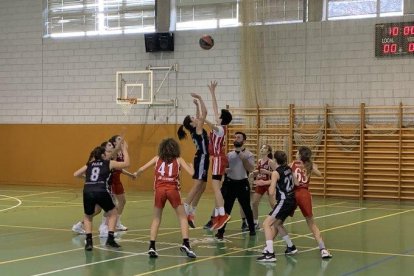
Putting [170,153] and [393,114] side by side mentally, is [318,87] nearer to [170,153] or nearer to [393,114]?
[393,114]

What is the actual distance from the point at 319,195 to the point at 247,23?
5.70m

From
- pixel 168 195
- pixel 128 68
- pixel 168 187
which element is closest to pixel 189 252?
pixel 168 195

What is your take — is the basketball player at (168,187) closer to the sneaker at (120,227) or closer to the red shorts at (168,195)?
the red shorts at (168,195)

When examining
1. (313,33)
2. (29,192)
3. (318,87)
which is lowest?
(29,192)

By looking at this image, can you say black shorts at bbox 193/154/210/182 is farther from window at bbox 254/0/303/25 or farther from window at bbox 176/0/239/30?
window at bbox 176/0/239/30

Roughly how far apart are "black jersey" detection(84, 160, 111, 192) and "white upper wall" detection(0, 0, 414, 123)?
11.4 m

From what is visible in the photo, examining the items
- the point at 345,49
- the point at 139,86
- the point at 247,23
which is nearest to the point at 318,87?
the point at 345,49

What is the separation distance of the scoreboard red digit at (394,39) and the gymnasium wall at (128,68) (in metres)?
0.20

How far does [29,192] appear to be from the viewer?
852 inches

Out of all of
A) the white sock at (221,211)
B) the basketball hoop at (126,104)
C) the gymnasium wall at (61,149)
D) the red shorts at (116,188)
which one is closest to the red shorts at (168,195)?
the white sock at (221,211)

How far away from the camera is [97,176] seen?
10.1m

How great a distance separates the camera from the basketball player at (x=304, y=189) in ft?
31.5

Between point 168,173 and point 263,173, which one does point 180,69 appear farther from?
point 168,173

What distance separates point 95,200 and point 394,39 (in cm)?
1223
